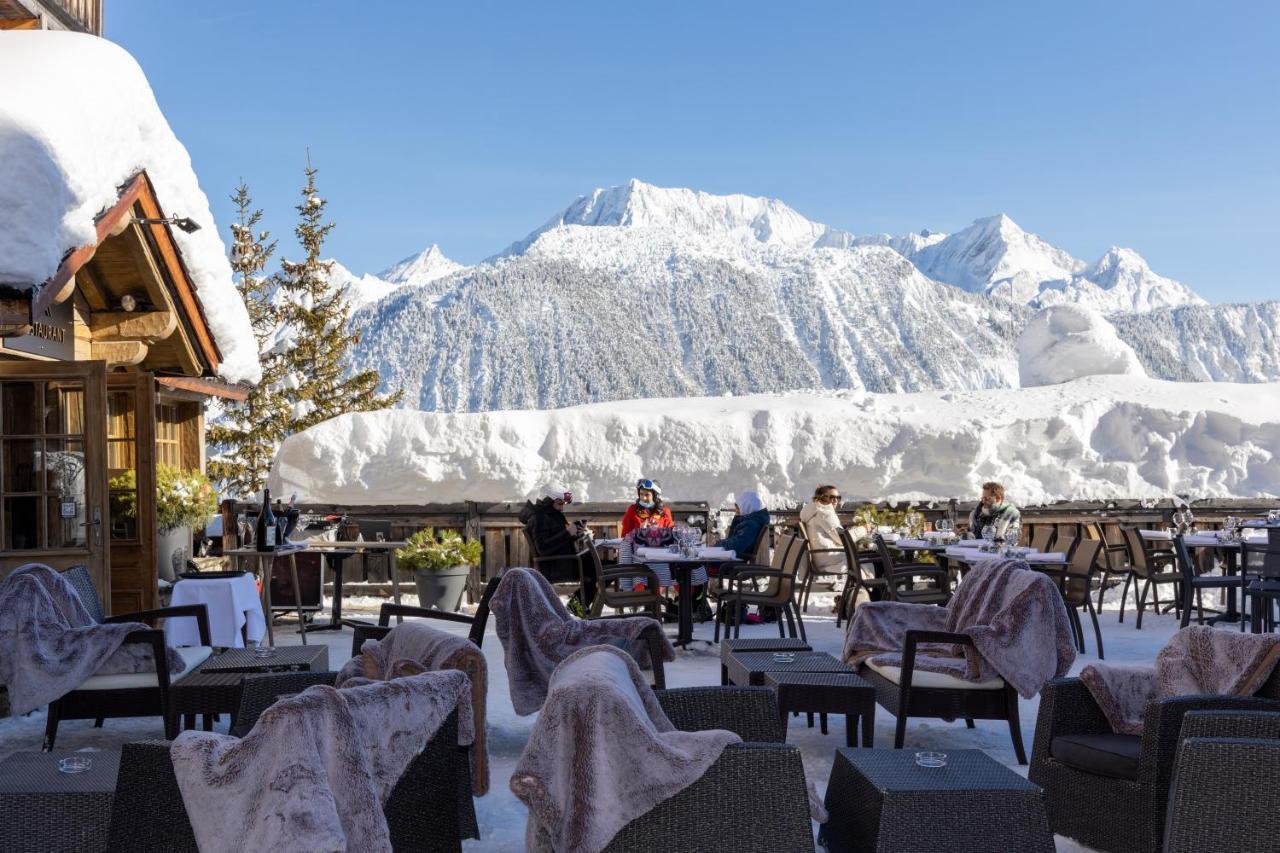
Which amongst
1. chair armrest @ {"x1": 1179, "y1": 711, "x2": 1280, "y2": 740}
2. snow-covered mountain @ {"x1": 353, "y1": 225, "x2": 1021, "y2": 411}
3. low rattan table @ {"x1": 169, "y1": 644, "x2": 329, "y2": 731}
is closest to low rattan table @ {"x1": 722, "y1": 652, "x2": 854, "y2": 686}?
low rattan table @ {"x1": 169, "y1": 644, "x2": 329, "y2": 731}

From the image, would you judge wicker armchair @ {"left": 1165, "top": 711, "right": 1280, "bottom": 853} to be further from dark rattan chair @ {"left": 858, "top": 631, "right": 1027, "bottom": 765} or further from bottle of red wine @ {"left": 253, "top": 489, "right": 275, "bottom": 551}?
bottle of red wine @ {"left": 253, "top": 489, "right": 275, "bottom": 551}

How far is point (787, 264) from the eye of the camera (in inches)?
3885

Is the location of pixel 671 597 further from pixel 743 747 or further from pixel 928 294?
pixel 928 294

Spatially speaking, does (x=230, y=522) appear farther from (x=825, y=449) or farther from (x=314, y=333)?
(x=314, y=333)

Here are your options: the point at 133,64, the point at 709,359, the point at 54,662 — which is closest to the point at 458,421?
the point at 133,64

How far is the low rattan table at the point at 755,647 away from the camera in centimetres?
554

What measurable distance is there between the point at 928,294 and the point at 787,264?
12.2 m

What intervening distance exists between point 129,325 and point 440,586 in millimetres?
3455

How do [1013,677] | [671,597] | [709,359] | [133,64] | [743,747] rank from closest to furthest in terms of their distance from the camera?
1. [743,747]
2. [1013,677]
3. [133,64]
4. [671,597]
5. [709,359]

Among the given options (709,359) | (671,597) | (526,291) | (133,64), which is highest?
(526,291)

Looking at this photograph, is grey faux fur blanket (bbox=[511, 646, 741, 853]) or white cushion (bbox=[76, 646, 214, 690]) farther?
white cushion (bbox=[76, 646, 214, 690])

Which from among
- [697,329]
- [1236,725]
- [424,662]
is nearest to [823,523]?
[424,662]

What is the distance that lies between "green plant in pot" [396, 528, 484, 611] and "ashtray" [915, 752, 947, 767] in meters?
7.44

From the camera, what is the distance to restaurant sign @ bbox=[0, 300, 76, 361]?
7863 millimetres
